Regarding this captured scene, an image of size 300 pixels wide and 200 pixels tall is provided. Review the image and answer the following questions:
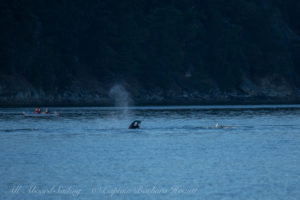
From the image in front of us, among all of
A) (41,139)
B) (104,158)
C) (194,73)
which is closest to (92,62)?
(194,73)

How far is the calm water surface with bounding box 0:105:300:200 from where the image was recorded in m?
28.6

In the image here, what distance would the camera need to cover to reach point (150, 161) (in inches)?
1499

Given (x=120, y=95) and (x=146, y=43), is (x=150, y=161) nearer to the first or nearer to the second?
(x=120, y=95)

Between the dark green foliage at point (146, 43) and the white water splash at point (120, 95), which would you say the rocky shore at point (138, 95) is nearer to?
the white water splash at point (120, 95)

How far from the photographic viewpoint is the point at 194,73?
13025 cm

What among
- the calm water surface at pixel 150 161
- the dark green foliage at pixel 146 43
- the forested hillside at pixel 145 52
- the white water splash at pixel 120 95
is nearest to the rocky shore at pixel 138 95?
the white water splash at pixel 120 95

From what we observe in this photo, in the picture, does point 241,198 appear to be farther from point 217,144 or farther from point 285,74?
point 285,74

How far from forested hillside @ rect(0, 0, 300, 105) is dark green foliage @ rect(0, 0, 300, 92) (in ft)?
0.64

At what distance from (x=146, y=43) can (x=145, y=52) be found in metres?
2.60

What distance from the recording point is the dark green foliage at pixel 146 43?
117312mm

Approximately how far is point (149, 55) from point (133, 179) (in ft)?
325

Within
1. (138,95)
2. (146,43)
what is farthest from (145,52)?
(138,95)

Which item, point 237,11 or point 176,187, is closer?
point 176,187

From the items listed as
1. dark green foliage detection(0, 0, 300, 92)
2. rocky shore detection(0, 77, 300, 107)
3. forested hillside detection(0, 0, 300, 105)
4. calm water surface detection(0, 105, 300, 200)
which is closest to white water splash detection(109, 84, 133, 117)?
rocky shore detection(0, 77, 300, 107)
